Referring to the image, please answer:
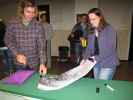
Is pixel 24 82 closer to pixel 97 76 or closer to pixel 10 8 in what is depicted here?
pixel 97 76

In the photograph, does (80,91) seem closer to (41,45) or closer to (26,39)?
(41,45)

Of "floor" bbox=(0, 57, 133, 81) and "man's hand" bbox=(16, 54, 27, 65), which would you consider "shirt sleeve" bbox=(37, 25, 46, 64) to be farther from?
"floor" bbox=(0, 57, 133, 81)

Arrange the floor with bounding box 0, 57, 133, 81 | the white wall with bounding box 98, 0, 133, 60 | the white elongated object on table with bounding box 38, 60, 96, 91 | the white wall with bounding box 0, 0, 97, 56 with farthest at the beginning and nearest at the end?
1. the white wall with bounding box 0, 0, 97, 56
2. the white wall with bounding box 98, 0, 133, 60
3. the floor with bounding box 0, 57, 133, 81
4. the white elongated object on table with bounding box 38, 60, 96, 91

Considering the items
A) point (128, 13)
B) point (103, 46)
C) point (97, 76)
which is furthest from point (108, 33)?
point (128, 13)

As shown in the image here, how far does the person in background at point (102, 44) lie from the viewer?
6.76 feet

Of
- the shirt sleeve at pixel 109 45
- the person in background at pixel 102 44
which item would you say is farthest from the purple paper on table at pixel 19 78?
the shirt sleeve at pixel 109 45

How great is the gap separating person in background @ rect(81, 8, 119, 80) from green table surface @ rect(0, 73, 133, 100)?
41 cm

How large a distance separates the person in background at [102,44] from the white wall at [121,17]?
3.74 metres

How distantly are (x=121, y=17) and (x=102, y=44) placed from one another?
3.89 meters

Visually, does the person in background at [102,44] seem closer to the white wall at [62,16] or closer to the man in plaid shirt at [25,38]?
the man in plaid shirt at [25,38]

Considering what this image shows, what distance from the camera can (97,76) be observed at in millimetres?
2262

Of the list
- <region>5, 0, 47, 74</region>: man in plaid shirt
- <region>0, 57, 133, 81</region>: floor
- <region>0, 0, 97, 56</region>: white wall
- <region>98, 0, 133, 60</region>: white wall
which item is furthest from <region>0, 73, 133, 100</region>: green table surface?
<region>0, 0, 97, 56</region>: white wall

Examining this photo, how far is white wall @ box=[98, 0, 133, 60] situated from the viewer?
5.59 meters

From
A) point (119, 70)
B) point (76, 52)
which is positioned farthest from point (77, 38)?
point (119, 70)
